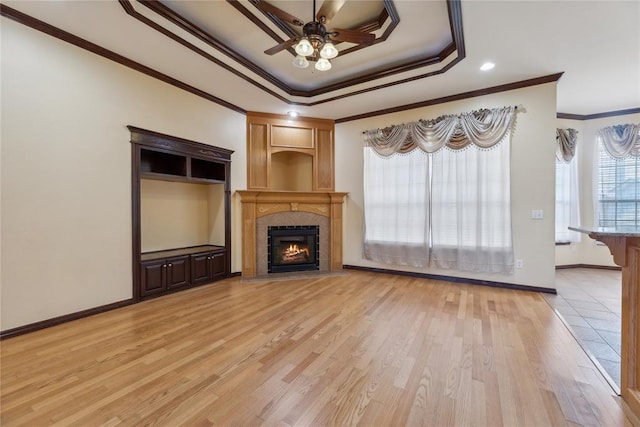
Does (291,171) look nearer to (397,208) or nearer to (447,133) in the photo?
(397,208)

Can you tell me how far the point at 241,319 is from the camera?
2.71 m

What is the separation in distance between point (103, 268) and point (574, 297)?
573 centimetres

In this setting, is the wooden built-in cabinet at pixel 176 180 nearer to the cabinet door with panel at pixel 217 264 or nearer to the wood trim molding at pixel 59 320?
the cabinet door with panel at pixel 217 264

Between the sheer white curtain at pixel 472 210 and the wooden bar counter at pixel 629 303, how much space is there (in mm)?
2128

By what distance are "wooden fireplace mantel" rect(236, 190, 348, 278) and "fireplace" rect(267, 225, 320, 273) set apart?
0.87 feet

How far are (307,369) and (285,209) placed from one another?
305 centimetres

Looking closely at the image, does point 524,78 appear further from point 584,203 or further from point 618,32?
point 584,203

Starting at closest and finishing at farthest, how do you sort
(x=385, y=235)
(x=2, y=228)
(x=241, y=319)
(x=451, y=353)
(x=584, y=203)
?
(x=451, y=353), (x=2, y=228), (x=241, y=319), (x=385, y=235), (x=584, y=203)

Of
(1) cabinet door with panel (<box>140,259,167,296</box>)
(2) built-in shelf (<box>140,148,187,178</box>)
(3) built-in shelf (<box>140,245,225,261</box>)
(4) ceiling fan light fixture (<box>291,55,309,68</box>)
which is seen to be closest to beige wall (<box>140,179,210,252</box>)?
(3) built-in shelf (<box>140,245,225,261</box>)

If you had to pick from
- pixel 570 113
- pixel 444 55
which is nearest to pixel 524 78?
pixel 444 55

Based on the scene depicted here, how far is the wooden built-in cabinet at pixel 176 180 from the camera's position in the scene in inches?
124

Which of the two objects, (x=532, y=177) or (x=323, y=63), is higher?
(x=323, y=63)

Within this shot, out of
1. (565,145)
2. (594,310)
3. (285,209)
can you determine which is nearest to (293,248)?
(285,209)

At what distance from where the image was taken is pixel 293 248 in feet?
15.6
